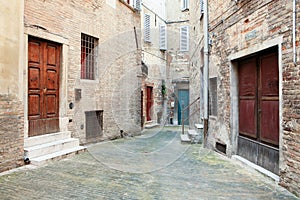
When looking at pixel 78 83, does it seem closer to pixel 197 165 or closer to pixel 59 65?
pixel 59 65

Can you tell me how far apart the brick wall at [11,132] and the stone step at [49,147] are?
190mm

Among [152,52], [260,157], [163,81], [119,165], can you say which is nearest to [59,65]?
[119,165]

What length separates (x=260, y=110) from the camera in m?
5.14

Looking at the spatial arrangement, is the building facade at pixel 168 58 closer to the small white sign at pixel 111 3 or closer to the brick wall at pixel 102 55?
the brick wall at pixel 102 55

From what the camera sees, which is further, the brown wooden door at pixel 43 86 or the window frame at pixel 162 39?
the window frame at pixel 162 39

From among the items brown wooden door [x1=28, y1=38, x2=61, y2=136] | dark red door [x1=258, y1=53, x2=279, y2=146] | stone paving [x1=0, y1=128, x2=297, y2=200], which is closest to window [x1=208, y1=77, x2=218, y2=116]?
stone paving [x1=0, y1=128, x2=297, y2=200]

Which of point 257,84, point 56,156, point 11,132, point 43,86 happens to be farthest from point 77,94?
point 257,84

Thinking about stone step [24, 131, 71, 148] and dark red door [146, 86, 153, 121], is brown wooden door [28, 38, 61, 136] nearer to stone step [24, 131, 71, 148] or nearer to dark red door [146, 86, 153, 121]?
stone step [24, 131, 71, 148]

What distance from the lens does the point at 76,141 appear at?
670 centimetres

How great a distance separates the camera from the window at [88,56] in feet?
25.6

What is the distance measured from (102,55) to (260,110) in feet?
17.1

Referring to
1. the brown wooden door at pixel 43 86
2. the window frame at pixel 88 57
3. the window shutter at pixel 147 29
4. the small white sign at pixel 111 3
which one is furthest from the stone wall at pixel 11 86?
the window shutter at pixel 147 29

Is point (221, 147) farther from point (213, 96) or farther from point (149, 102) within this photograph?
point (149, 102)

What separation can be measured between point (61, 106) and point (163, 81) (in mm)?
10414
